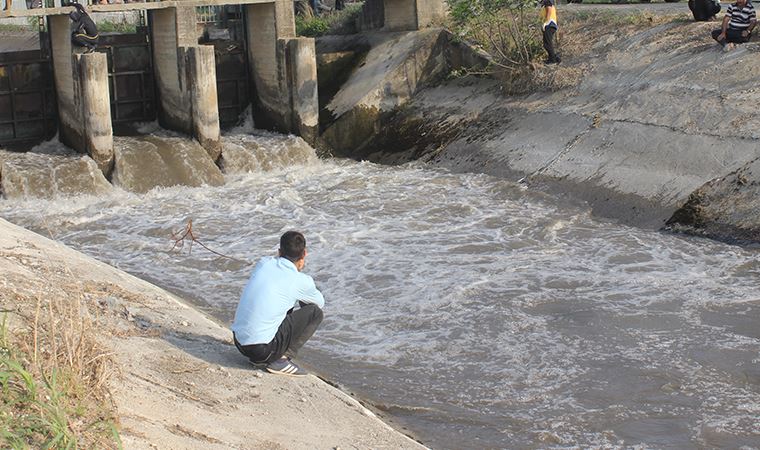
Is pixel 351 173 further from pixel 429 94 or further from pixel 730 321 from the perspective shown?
pixel 730 321

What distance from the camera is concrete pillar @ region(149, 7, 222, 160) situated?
845 inches

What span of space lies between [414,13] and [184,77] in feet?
17.7

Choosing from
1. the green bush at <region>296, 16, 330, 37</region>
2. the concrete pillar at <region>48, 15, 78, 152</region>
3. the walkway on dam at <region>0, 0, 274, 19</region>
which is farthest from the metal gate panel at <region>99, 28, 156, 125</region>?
the green bush at <region>296, 16, 330, 37</region>

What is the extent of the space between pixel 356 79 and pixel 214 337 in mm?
14869

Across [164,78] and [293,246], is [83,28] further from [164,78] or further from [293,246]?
[293,246]

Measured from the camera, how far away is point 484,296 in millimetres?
12648

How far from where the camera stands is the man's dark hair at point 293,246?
27.6 feet

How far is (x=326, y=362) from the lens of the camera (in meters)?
10.5

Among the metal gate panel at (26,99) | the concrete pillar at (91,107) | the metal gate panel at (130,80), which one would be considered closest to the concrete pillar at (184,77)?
the metal gate panel at (130,80)

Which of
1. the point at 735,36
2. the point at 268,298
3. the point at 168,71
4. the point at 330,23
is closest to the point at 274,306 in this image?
the point at 268,298

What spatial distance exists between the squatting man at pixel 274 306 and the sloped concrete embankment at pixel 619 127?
7898 millimetres

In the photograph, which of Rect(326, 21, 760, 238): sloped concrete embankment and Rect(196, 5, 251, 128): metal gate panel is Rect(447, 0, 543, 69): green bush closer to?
Rect(326, 21, 760, 238): sloped concrete embankment

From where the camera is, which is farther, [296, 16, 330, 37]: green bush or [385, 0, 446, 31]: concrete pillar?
[296, 16, 330, 37]: green bush

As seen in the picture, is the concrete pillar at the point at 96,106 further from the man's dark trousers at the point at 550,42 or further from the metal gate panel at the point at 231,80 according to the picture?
the man's dark trousers at the point at 550,42
